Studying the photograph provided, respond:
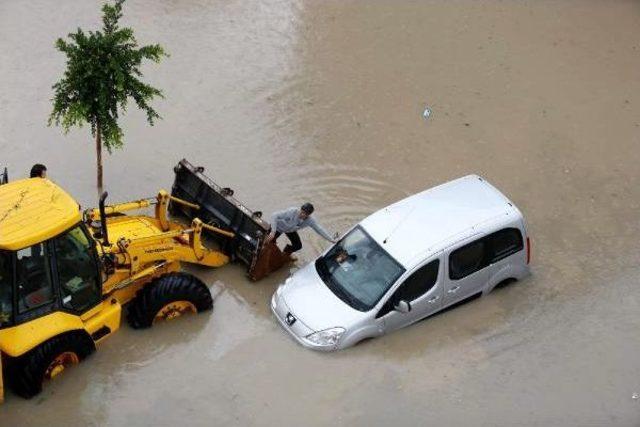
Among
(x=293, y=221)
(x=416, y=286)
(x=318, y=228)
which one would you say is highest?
(x=293, y=221)

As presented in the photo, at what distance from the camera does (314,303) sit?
36.9 ft

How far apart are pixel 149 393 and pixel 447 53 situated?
11190 millimetres

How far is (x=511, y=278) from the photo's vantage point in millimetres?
12352

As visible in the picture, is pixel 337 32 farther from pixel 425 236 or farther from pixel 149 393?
pixel 149 393

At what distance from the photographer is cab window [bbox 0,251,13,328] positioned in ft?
29.9

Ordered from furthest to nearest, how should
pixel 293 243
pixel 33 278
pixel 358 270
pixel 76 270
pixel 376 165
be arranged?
1. pixel 376 165
2. pixel 293 243
3. pixel 358 270
4. pixel 76 270
5. pixel 33 278

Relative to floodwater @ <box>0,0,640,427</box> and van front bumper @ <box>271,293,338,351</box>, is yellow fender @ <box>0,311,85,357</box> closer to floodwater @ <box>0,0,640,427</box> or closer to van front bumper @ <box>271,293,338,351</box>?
floodwater @ <box>0,0,640,427</box>

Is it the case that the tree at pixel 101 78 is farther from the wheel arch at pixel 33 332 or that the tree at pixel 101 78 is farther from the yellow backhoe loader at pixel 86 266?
the wheel arch at pixel 33 332

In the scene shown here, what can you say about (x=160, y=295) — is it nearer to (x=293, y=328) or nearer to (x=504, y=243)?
(x=293, y=328)

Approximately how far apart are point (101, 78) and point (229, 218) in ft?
9.61

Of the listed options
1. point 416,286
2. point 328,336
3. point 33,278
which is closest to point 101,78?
point 33,278

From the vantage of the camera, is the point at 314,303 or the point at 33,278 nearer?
the point at 33,278

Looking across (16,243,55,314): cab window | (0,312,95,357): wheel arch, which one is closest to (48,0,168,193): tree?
(16,243,55,314): cab window

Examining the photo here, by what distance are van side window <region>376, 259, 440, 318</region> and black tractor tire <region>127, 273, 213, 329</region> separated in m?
2.58
